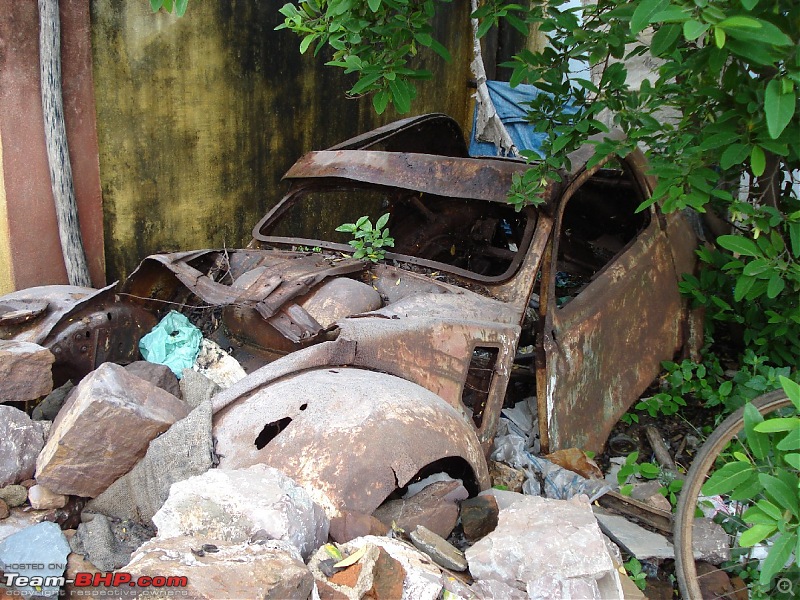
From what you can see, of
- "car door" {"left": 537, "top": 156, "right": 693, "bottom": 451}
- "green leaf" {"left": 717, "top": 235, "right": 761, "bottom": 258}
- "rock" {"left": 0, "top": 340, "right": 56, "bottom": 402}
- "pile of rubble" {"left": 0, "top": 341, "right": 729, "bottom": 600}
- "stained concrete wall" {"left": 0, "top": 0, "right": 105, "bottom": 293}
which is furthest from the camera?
"stained concrete wall" {"left": 0, "top": 0, "right": 105, "bottom": 293}

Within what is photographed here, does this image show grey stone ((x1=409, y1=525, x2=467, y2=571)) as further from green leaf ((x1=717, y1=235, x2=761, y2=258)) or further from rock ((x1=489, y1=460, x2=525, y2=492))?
green leaf ((x1=717, y1=235, x2=761, y2=258))

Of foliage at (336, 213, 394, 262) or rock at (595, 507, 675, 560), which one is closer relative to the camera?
rock at (595, 507, 675, 560)

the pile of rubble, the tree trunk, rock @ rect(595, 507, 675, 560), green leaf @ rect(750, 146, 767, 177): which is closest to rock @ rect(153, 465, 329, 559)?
the pile of rubble

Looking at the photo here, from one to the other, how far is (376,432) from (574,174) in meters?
1.83

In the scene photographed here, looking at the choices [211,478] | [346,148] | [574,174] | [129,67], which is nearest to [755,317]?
[574,174]

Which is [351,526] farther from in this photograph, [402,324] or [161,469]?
[402,324]

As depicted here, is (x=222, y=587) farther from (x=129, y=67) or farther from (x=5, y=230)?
(x=129, y=67)

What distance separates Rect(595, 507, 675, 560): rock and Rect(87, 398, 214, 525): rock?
5.25 ft

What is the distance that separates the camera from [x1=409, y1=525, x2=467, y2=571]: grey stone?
2127 mm

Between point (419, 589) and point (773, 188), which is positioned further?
point (773, 188)

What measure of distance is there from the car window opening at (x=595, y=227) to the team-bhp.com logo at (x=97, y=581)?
3.58 metres

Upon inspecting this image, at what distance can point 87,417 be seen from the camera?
90.4 inches

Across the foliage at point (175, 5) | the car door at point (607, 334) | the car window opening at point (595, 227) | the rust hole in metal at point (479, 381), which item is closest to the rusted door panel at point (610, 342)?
the car door at point (607, 334)

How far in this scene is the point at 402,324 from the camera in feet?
9.25
